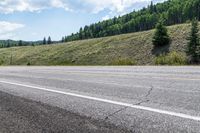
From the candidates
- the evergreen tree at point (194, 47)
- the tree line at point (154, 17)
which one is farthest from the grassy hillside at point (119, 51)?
the tree line at point (154, 17)

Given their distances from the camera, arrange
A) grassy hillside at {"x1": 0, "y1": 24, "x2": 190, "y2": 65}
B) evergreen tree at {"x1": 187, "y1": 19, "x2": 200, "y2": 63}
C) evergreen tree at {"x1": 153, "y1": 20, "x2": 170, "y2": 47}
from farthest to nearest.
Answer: evergreen tree at {"x1": 153, "y1": 20, "x2": 170, "y2": 47} → grassy hillside at {"x1": 0, "y1": 24, "x2": 190, "y2": 65} → evergreen tree at {"x1": 187, "y1": 19, "x2": 200, "y2": 63}

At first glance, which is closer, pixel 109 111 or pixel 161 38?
pixel 109 111

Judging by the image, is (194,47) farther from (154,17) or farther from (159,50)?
(154,17)

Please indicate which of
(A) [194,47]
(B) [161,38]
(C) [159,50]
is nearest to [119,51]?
(B) [161,38]

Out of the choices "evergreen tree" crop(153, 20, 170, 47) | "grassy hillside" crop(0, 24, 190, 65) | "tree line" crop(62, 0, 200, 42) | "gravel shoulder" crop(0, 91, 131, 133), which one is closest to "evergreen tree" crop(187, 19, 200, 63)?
"grassy hillside" crop(0, 24, 190, 65)

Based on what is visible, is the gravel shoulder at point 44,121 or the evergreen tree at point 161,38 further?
the evergreen tree at point 161,38

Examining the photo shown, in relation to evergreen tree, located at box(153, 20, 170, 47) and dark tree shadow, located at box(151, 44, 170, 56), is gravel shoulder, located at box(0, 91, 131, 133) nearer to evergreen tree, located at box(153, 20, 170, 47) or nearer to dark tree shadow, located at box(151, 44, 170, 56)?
dark tree shadow, located at box(151, 44, 170, 56)

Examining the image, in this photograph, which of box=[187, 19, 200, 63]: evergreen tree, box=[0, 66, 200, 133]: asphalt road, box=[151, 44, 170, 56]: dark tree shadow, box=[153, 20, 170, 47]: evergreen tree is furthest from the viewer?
box=[153, 20, 170, 47]: evergreen tree

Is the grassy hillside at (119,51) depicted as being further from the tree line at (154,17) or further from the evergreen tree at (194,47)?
the tree line at (154,17)

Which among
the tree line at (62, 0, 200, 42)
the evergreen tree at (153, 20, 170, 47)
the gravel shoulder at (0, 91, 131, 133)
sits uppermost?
the tree line at (62, 0, 200, 42)

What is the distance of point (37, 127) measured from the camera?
582cm

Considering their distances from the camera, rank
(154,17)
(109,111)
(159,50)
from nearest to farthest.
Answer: (109,111), (159,50), (154,17)

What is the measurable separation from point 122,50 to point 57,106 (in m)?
33.6

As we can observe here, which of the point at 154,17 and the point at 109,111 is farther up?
the point at 154,17
